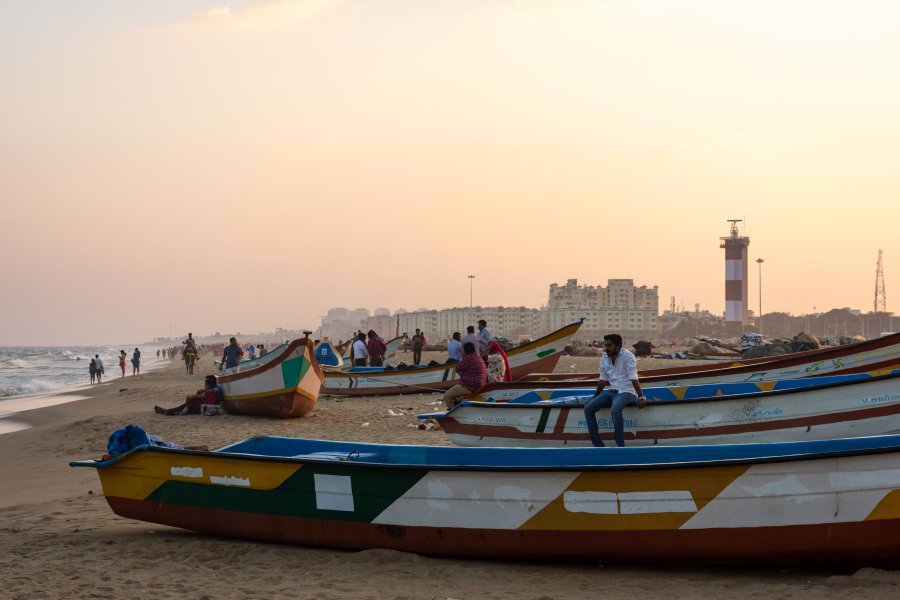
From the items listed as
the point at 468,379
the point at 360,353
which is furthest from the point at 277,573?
the point at 360,353

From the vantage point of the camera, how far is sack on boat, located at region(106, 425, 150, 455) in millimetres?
7965

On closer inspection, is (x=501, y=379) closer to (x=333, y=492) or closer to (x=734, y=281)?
(x=333, y=492)

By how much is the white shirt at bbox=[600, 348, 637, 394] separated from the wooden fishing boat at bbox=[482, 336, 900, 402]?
3.22 m

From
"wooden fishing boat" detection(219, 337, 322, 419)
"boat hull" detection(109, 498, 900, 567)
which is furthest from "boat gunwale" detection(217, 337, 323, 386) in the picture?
"boat hull" detection(109, 498, 900, 567)

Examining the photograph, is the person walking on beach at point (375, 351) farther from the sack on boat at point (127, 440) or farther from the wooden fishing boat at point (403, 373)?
the sack on boat at point (127, 440)

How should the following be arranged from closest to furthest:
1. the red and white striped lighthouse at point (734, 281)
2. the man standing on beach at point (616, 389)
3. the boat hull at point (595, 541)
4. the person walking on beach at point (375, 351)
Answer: the boat hull at point (595, 541), the man standing on beach at point (616, 389), the person walking on beach at point (375, 351), the red and white striped lighthouse at point (734, 281)

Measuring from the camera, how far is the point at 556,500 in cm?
637

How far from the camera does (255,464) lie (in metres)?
7.33

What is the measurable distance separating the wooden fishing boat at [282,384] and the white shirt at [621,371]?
8545mm

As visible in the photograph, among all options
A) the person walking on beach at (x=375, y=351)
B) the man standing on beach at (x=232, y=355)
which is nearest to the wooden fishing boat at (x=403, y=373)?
the person walking on beach at (x=375, y=351)

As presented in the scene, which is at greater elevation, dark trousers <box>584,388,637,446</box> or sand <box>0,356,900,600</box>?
dark trousers <box>584,388,637,446</box>

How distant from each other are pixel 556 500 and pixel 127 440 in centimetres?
410

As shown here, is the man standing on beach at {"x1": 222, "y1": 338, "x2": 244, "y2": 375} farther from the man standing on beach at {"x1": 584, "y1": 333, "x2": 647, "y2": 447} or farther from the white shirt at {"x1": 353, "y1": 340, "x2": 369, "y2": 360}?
the man standing on beach at {"x1": 584, "y1": 333, "x2": 647, "y2": 447}

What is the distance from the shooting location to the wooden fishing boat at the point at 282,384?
57.0 ft
